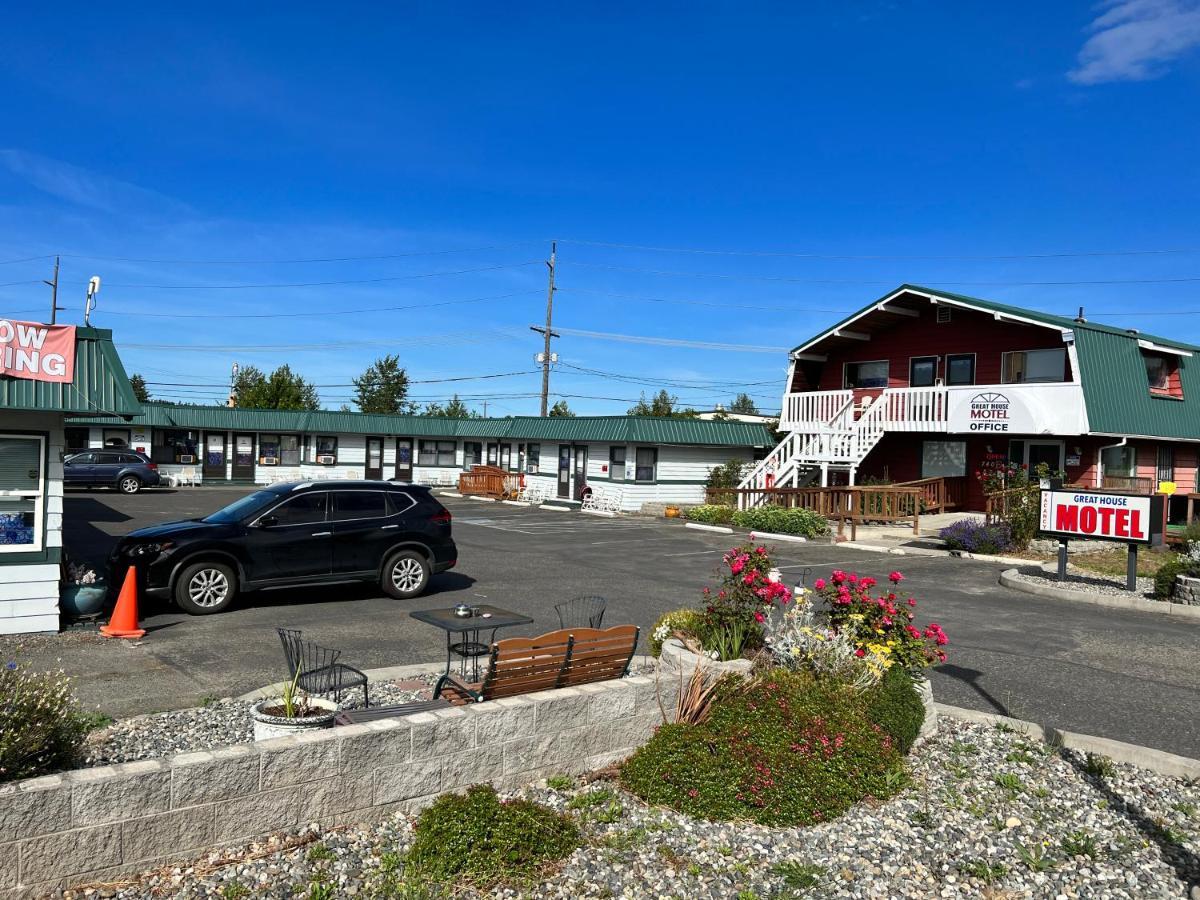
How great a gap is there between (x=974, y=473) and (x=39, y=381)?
1006 inches

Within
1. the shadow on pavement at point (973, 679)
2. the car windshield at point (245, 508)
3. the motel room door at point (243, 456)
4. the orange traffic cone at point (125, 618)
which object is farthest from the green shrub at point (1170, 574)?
the motel room door at point (243, 456)

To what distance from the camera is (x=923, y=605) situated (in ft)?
44.5

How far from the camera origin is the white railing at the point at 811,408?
29.7 meters

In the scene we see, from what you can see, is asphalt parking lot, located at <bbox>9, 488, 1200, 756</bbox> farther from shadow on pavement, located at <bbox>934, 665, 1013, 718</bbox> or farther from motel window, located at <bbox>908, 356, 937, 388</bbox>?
motel window, located at <bbox>908, 356, 937, 388</bbox>

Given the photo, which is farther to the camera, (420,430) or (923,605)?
(420,430)

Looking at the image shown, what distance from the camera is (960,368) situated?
95.5ft

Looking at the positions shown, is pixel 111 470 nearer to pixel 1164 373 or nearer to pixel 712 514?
pixel 712 514

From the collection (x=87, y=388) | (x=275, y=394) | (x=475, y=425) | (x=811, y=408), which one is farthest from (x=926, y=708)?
(x=275, y=394)

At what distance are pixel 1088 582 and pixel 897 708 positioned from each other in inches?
453

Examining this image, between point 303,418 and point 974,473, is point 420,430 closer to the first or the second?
point 303,418

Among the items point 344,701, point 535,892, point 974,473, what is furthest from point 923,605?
point 974,473

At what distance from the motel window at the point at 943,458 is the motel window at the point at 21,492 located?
24.9m

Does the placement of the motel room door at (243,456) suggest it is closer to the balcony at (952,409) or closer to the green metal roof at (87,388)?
the balcony at (952,409)

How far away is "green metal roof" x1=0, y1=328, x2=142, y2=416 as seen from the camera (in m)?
9.31
